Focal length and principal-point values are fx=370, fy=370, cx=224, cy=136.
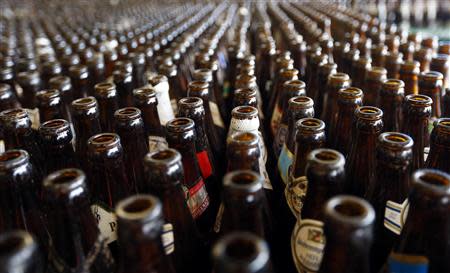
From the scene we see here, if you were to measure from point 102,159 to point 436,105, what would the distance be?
3.57ft

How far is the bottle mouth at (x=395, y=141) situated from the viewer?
0.68 meters

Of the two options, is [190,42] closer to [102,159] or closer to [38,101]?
[38,101]

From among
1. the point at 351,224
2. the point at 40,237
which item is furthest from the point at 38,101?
the point at 351,224

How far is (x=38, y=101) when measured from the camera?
3.84 ft

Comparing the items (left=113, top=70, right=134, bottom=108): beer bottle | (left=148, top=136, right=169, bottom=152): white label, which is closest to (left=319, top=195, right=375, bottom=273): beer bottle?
(left=148, top=136, right=169, bottom=152): white label

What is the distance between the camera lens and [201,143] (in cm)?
104

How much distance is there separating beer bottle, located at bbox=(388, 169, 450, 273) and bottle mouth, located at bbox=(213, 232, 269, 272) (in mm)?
266

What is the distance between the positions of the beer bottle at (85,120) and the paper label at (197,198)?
316 millimetres

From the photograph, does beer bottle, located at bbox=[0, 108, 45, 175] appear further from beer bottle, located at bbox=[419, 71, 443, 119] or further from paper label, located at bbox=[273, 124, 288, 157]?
beer bottle, located at bbox=[419, 71, 443, 119]

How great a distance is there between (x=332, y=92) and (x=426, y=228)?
0.73m

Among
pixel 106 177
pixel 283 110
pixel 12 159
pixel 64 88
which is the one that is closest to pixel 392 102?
pixel 283 110

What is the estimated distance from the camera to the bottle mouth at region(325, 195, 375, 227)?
488 mm

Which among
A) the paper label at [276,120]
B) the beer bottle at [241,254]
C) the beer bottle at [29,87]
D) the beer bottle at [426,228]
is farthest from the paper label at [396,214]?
the beer bottle at [29,87]

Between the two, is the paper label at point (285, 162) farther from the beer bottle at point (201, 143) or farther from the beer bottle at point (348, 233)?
the beer bottle at point (348, 233)
